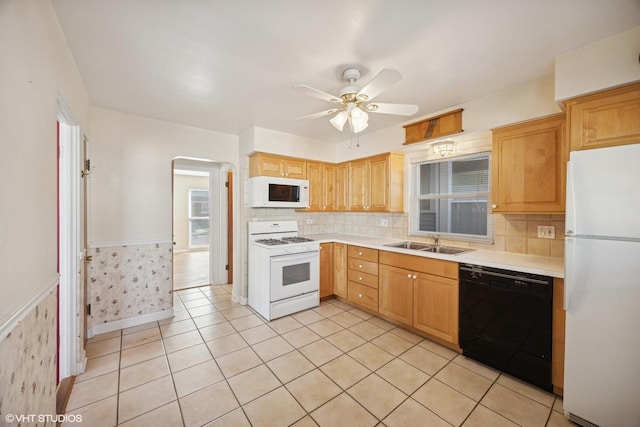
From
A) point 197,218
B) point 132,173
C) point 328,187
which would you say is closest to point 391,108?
point 328,187

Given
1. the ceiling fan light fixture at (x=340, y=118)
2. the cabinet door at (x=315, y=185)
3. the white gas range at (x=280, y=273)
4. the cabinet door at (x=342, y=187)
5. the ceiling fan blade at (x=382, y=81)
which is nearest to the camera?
the ceiling fan blade at (x=382, y=81)

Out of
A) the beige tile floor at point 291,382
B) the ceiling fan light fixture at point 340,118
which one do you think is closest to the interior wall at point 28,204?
the beige tile floor at point 291,382

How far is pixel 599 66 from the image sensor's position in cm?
171

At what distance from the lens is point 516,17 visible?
1.50m

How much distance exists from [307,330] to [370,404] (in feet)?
3.94

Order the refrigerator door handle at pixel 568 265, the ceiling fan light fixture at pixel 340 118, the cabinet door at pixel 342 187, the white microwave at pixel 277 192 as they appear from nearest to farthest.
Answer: the refrigerator door handle at pixel 568 265 → the ceiling fan light fixture at pixel 340 118 → the white microwave at pixel 277 192 → the cabinet door at pixel 342 187

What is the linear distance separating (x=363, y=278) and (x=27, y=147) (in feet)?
10.4

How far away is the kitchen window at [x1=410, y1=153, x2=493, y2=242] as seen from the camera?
9.47ft

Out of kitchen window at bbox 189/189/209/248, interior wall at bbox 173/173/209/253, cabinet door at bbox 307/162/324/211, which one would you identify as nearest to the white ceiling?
cabinet door at bbox 307/162/324/211

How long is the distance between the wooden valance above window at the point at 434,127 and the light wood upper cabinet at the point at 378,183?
15.2 inches

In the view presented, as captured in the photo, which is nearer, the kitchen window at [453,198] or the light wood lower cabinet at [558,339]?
the light wood lower cabinet at [558,339]

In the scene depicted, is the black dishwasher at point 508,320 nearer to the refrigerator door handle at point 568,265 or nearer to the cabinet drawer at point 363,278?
the refrigerator door handle at point 568,265

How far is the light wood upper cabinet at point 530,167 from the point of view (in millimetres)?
2090

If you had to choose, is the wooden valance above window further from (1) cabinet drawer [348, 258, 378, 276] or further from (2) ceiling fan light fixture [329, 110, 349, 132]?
(1) cabinet drawer [348, 258, 378, 276]
